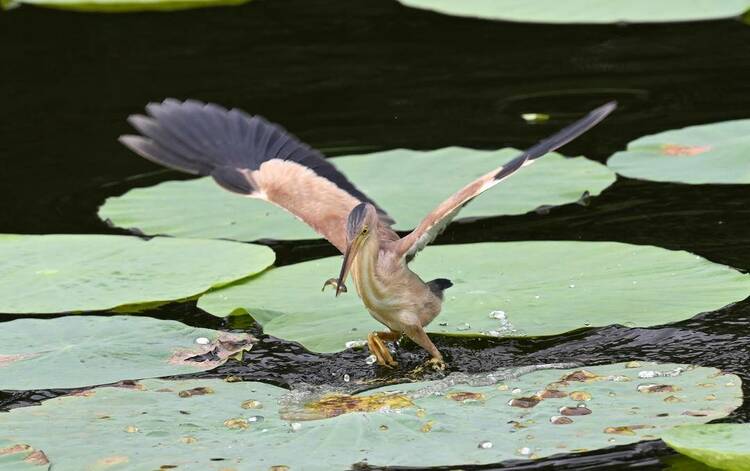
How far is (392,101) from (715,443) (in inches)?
157

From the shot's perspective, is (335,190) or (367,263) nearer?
(367,263)

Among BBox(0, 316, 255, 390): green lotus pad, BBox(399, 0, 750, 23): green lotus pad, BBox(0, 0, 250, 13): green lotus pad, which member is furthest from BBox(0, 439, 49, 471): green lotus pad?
BBox(0, 0, 250, 13): green lotus pad

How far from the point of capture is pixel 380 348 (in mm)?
3955

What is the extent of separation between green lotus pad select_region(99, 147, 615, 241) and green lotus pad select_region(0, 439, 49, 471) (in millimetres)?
1843

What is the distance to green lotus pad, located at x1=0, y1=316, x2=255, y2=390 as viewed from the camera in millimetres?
3760

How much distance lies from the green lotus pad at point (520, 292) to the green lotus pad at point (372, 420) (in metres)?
0.38

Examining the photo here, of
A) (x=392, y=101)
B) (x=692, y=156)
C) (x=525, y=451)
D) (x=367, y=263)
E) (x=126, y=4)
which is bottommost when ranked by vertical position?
(x=525, y=451)

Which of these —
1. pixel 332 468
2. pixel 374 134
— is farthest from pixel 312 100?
pixel 332 468

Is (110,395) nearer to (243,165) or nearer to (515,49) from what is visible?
(243,165)

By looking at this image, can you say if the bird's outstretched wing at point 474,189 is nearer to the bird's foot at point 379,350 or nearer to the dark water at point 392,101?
the bird's foot at point 379,350

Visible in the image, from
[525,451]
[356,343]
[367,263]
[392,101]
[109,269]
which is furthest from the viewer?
[392,101]

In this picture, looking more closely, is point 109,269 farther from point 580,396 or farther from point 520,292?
point 580,396

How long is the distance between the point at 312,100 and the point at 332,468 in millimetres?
3985

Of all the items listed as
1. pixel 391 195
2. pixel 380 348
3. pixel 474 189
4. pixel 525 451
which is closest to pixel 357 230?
pixel 474 189
